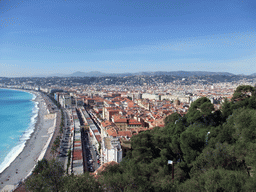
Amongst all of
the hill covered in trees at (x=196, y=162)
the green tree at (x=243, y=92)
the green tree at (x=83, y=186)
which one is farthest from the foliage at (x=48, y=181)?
the green tree at (x=243, y=92)

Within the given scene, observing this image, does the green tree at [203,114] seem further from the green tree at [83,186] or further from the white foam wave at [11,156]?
the white foam wave at [11,156]

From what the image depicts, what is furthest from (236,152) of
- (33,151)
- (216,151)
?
(33,151)

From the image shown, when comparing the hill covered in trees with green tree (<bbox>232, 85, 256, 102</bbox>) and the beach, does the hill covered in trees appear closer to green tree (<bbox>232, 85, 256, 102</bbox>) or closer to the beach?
green tree (<bbox>232, 85, 256, 102</bbox>)

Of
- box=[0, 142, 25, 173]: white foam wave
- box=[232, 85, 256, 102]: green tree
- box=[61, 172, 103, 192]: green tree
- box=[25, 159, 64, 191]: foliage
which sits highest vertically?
box=[232, 85, 256, 102]: green tree

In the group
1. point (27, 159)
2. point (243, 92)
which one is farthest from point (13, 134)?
point (243, 92)

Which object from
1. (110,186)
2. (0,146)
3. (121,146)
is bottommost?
(0,146)

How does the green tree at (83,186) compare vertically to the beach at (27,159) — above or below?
above

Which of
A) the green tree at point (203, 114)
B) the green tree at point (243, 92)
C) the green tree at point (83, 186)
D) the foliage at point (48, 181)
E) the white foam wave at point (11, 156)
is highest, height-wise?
the green tree at point (243, 92)

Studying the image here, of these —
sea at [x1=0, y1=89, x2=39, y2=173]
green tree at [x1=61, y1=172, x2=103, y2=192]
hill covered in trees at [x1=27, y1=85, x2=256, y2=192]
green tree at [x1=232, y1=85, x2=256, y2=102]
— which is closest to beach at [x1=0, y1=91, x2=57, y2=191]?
sea at [x1=0, y1=89, x2=39, y2=173]

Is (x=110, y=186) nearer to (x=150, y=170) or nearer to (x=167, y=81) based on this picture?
(x=150, y=170)
